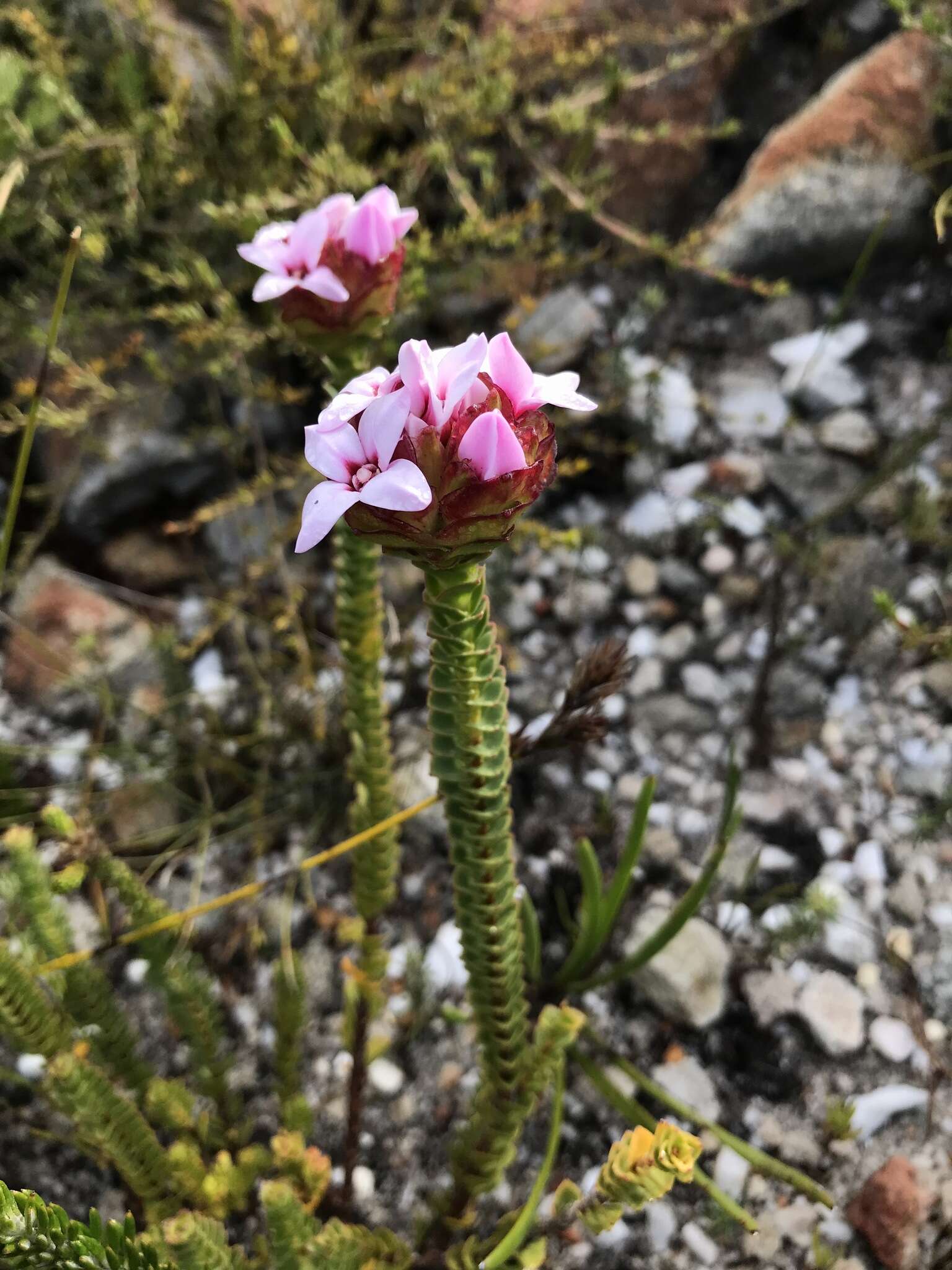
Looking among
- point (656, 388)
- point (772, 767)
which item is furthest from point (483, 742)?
point (656, 388)

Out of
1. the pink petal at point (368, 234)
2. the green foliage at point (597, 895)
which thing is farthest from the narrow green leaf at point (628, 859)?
the pink petal at point (368, 234)

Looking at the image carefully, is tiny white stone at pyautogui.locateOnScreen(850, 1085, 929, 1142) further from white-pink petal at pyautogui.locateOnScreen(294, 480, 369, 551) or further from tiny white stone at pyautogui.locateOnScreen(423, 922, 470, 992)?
white-pink petal at pyautogui.locateOnScreen(294, 480, 369, 551)

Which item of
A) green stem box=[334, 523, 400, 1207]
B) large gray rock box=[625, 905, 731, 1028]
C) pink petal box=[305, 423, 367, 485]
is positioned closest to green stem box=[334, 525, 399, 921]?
green stem box=[334, 523, 400, 1207]

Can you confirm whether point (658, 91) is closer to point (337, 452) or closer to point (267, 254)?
point (267, 254)

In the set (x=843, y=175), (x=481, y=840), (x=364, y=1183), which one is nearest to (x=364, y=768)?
(x=481, y=840)

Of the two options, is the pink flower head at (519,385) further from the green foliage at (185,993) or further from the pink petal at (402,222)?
the green foliage at (185,993)

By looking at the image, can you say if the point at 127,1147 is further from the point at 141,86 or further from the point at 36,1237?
the point at 141,86
